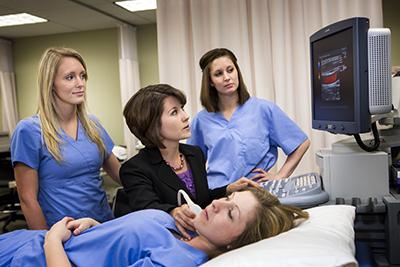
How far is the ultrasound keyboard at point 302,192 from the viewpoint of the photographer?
1.32m

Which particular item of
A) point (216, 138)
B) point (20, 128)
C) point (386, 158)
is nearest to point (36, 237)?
point (20, 128)

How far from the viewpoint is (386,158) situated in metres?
1.32

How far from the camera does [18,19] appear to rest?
4.58 meters

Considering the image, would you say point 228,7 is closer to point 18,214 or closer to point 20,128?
point 20,128

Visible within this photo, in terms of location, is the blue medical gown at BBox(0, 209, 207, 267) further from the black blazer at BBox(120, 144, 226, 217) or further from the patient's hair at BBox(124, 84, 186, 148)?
the patient's hair at BBox(124, 84, 186, 148)

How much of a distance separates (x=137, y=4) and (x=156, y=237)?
3488mm

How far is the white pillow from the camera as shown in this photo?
2.84ft

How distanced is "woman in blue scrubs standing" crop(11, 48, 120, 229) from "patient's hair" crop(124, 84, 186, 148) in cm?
34

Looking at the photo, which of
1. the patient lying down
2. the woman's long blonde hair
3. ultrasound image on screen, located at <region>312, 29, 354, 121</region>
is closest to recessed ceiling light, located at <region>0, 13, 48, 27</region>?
the woman's long blonde hair

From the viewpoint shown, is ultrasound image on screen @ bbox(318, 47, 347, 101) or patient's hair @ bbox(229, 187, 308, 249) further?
ultrasound image on screen @ bbox(318, 47, 347, 101)

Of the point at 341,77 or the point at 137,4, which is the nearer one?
the point at 341,77

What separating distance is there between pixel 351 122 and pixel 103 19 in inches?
156

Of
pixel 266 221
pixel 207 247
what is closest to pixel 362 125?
pixel 266 221

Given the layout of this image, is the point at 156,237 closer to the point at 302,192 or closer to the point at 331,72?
the point at 302,192
